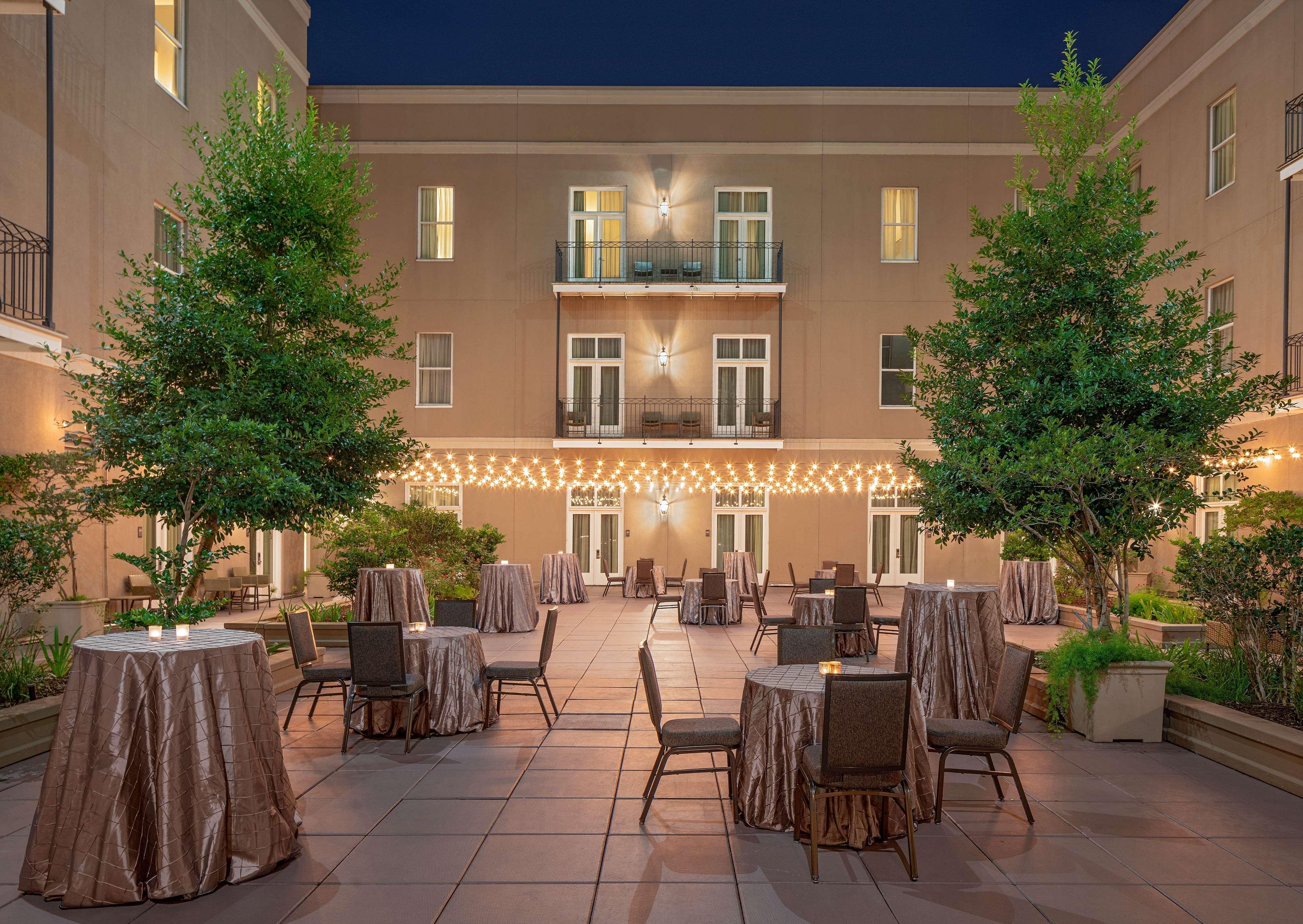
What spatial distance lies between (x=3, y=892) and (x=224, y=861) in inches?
35.2

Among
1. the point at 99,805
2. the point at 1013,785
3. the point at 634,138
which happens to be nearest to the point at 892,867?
the point at 1013,785

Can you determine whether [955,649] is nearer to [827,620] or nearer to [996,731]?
[996,731]

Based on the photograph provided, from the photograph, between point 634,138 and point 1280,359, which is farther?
point 634,138

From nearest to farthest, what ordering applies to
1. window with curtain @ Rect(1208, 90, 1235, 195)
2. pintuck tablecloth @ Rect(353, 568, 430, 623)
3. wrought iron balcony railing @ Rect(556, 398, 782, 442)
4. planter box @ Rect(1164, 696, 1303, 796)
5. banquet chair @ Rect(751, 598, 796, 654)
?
1. planter box @ Rect(1164, 696, 1303, 796)
2. pintuck tablecloth @ Rect(353, 568, 430, 623)
3. banquet chair @ Rect(751, 598, 796, 654)
4. window with curtain @ Rect(1208, 90, 1235, 195)
5. wrought iron balcony railing @ Rect(556, 398, 782, 442)

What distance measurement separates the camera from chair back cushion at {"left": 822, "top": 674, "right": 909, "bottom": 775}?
12.3ft

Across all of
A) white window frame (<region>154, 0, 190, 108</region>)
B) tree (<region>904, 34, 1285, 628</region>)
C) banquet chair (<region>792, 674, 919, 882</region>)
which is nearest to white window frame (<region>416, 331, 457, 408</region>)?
white window frame (<region>154, 0, 190, 108</region>)

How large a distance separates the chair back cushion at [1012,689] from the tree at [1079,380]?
1663mm

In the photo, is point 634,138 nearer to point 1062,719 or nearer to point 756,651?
point 756,651

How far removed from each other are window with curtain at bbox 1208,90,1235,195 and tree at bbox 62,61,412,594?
13.5 meters

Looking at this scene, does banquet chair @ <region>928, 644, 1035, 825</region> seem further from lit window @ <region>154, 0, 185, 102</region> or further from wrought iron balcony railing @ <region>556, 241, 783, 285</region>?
wrought iron balcony railing @ <region>556, 241, 783, 285</region>

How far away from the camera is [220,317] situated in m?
6.50

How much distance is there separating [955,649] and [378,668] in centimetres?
407

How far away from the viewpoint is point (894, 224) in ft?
59.5

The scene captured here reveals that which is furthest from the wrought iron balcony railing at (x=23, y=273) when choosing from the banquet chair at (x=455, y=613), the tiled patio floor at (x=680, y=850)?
the tiled patio floor at (x=680, y=850)
